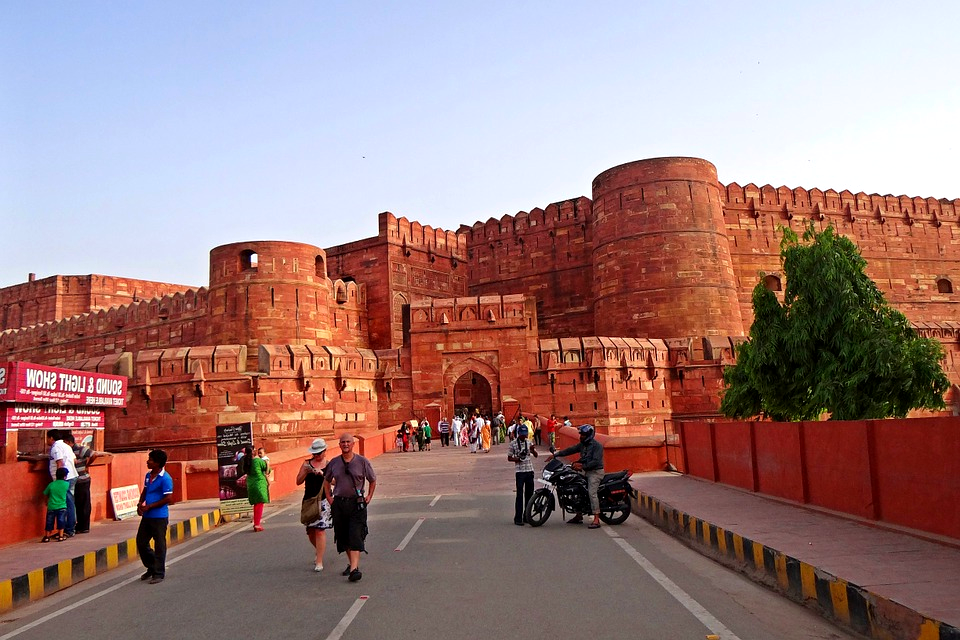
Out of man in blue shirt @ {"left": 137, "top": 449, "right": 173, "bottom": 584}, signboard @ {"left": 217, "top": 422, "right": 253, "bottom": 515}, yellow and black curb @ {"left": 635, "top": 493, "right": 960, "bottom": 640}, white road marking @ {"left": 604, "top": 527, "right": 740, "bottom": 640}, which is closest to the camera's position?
yellow and black curb @ {"left": 635, "top": 493, "right": 960, "bottom": 640}

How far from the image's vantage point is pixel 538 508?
856 centimetres

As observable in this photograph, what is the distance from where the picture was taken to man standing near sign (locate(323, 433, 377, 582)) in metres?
5.88

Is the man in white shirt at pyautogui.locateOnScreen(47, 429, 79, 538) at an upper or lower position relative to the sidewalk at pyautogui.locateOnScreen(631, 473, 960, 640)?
upper

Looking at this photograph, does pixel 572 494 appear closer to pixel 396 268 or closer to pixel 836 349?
pixel 836 349

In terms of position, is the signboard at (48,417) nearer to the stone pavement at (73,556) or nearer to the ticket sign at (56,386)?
the ticket sign at (56,386)

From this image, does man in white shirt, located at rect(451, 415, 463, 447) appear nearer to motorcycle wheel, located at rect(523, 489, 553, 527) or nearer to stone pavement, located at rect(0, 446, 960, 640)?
stone pavement, located at rect(0, 446, 960, 640)

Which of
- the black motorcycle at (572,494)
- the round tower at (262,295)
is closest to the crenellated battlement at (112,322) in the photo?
the round tower at (262,295)

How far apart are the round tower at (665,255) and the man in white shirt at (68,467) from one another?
22.8m

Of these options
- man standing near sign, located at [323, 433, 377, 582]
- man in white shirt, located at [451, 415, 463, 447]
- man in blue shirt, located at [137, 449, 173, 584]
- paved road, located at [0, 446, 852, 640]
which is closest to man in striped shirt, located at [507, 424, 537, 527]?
paved road, located at [0, 446, 852, 640]

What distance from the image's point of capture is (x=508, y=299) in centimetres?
2556

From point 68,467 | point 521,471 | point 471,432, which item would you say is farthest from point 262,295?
point 521,471

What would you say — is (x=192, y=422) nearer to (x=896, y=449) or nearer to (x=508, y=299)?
(x=508, y=299)

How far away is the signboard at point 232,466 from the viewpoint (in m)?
10.2

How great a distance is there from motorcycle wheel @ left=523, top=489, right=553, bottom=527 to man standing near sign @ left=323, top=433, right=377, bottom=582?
273cm
